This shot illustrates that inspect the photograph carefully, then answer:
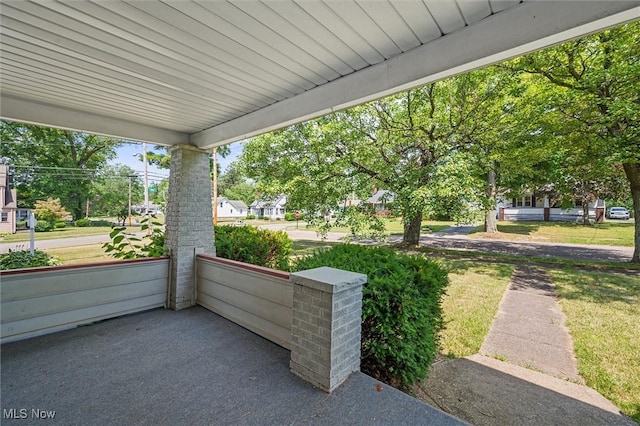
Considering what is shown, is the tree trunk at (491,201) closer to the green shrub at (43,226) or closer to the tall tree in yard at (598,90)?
the tall tree in yard at (598,90)

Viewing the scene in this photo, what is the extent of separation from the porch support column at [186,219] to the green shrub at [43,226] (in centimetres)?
913

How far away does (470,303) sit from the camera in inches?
213

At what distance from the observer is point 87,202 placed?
13.7 m

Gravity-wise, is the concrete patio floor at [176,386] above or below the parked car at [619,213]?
below

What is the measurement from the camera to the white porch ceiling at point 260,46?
1.56m

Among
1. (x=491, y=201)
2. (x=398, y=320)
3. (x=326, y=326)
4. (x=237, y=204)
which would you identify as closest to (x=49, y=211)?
(x=326, y=326)

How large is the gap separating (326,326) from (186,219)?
3.06m

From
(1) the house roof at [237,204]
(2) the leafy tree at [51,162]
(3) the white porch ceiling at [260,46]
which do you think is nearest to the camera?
(3) the white porch ceiling at [260,46]

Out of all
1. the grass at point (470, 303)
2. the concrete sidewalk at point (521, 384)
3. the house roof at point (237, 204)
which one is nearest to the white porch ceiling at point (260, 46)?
the grass at point (470, 303)

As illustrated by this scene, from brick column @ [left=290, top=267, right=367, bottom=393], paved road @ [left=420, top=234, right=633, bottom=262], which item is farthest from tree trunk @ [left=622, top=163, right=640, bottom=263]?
brick column @ [left=290, top=267, right=367, bottom=393]

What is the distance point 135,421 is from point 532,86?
34.0ft

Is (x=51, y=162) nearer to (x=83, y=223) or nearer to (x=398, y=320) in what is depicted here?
(x=83, y=223)

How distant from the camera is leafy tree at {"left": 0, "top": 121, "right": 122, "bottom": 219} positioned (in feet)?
34.2

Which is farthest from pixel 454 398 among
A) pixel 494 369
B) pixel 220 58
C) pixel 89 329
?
pixel 89 329
